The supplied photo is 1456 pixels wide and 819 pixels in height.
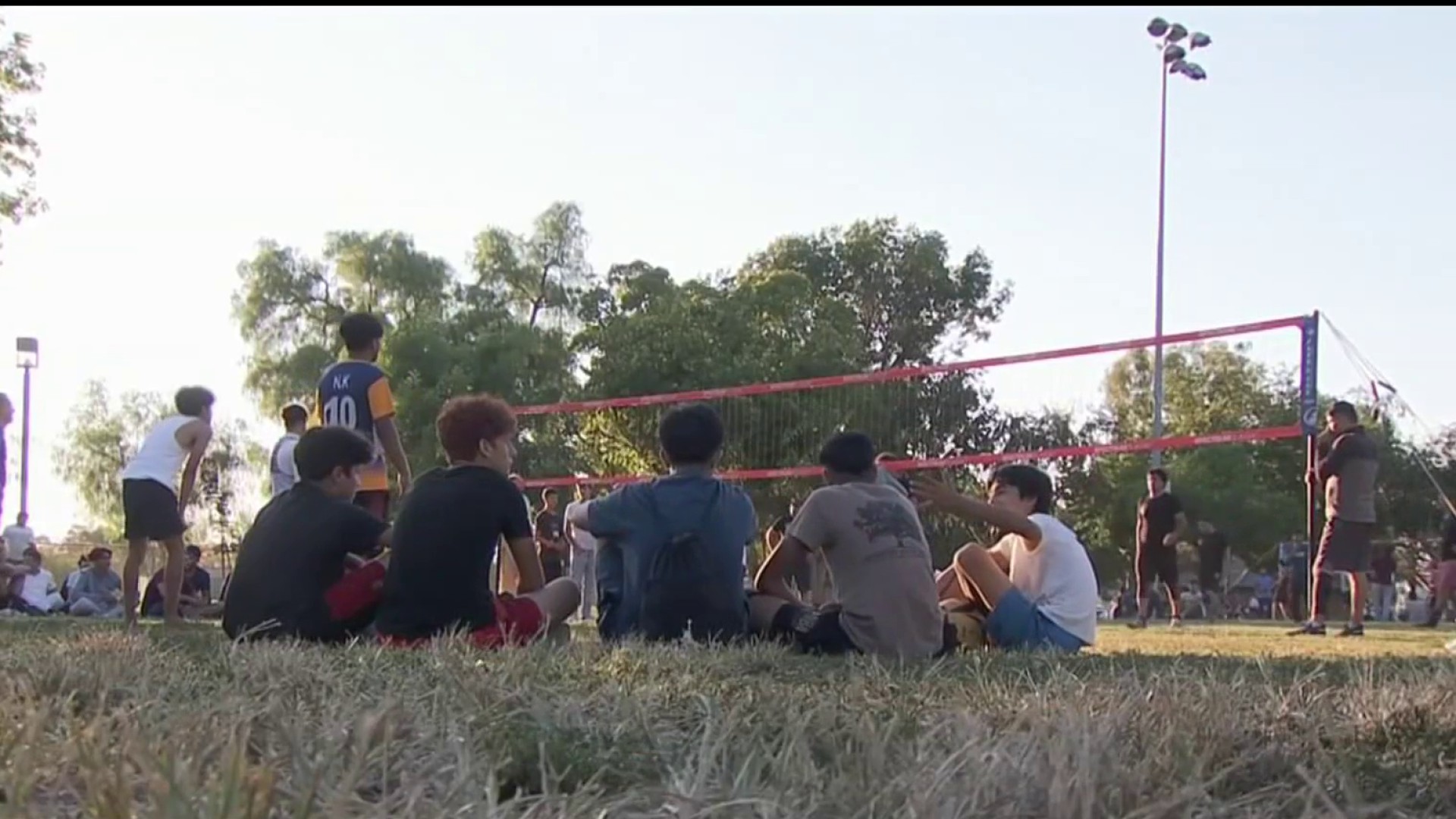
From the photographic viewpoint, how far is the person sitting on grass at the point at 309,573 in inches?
237

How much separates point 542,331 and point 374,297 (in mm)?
6212

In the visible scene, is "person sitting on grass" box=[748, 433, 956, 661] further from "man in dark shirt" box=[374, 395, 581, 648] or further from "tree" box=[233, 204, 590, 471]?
"tree" box=[233, 204, 590, 471]

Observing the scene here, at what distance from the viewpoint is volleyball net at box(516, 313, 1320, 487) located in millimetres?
14242

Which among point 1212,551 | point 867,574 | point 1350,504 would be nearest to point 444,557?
point 867,574

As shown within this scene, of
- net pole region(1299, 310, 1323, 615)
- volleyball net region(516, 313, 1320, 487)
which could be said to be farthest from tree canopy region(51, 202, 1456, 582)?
net pole region(1299, 310, 1323, 615)

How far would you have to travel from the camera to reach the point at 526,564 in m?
6.47

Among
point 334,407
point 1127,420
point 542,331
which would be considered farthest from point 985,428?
point 1127,420

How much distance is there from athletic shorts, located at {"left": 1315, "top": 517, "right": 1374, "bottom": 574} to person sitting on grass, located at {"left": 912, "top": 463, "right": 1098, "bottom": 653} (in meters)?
5.47

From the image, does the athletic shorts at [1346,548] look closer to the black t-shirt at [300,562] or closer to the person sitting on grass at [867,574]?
the person sitting on grass at [867,574]

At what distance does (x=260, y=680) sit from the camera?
11.6 feet

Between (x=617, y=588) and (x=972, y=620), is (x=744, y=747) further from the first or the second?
(x=972, y=620)

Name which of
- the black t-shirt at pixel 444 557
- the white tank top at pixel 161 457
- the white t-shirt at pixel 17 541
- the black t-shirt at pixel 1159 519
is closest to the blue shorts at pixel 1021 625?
the black t-shirt at pixel 444 557

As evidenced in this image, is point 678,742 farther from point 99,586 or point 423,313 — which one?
point 423,313

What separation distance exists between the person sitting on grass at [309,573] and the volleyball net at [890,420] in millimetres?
7684
